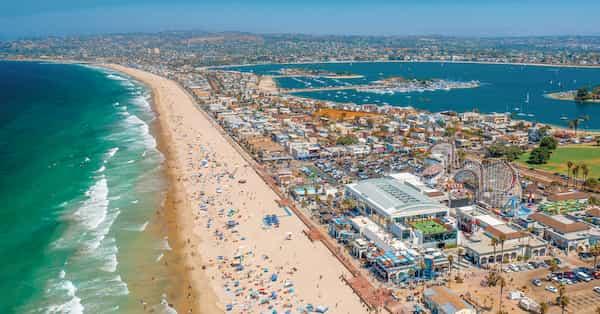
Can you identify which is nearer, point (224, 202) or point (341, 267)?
point (341, 267)

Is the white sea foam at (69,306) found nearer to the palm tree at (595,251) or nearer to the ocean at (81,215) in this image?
the ocean at (81,215)

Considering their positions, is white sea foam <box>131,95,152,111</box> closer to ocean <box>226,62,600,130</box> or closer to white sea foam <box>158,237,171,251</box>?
ocean <box>226,62,600,130</box>

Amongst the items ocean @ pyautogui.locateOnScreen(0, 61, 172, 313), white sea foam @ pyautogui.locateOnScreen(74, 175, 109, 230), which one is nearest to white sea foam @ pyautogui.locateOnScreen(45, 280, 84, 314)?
ocean @ pyautogui.locateOnScreen(0, 61, 172, 313)

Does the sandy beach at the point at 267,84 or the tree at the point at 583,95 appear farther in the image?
the sandy beach at the point at 267,84

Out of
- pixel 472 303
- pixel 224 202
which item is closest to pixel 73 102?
pixel 224 202

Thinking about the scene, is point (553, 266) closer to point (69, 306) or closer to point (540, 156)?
point (540, 156)

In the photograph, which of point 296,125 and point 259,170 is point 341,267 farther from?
point 296,125

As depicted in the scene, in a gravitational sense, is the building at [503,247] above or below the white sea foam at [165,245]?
above

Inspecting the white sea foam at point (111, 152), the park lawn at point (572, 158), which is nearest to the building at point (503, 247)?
the park lawn at point (572, 158)
